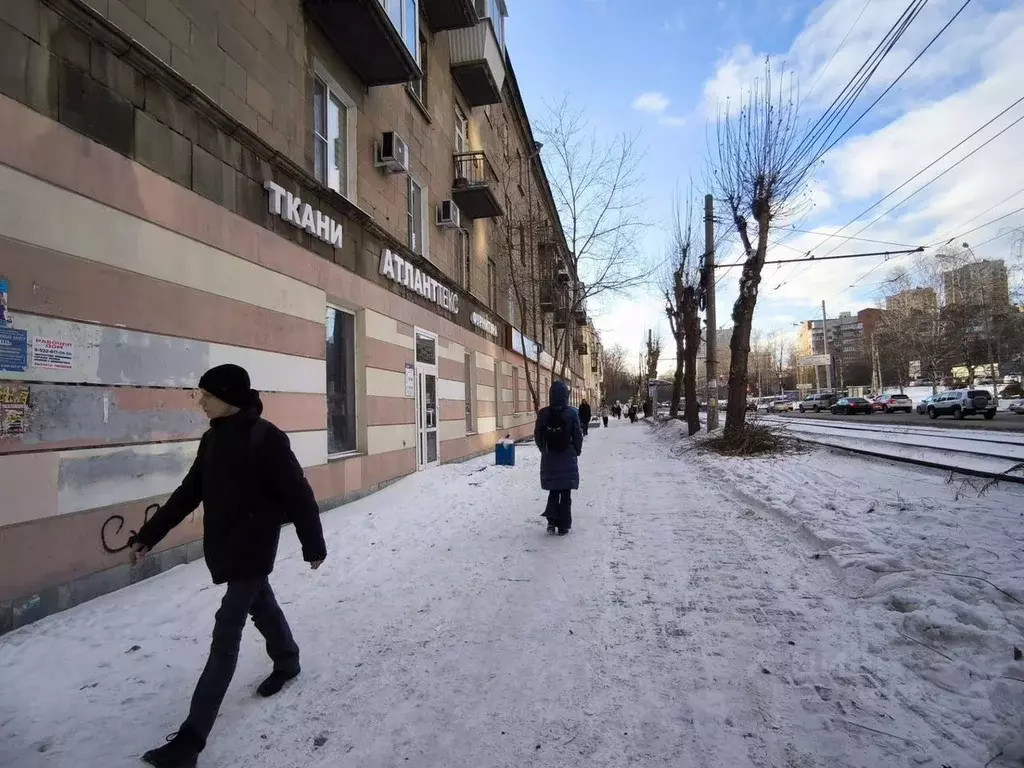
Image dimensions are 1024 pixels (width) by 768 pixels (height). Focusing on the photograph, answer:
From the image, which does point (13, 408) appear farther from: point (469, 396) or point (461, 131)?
point (461, 131)

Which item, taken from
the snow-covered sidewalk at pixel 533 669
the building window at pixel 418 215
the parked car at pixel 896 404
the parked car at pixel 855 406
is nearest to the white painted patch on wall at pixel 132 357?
the snow-covered sidewalk at pixel 533 669

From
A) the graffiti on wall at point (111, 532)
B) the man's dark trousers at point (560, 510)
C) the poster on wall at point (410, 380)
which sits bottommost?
the man's dark trousers at point (560, 510)

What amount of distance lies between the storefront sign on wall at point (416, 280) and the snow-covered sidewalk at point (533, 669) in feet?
18.7

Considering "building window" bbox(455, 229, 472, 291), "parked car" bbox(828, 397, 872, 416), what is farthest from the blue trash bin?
"parked car" bbox(828, 397, 872, 416)

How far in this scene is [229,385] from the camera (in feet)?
8.87

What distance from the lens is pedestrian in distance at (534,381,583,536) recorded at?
643 centimetres

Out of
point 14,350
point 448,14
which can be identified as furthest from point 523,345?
point 14,350

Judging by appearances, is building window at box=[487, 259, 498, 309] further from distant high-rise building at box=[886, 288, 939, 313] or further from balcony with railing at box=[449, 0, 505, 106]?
distant high-rise building at box=[886, 288, 939, 313]

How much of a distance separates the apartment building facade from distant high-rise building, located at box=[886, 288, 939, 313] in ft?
182

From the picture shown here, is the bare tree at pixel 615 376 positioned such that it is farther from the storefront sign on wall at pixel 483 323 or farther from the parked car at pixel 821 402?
the storefront sign on wall at pixel 483 323

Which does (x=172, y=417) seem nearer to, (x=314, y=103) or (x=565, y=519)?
(x=565, y=519)

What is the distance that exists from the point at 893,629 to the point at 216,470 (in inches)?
152

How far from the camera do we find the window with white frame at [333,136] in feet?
27.9

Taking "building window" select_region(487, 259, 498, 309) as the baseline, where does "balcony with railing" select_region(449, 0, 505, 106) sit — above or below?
above
